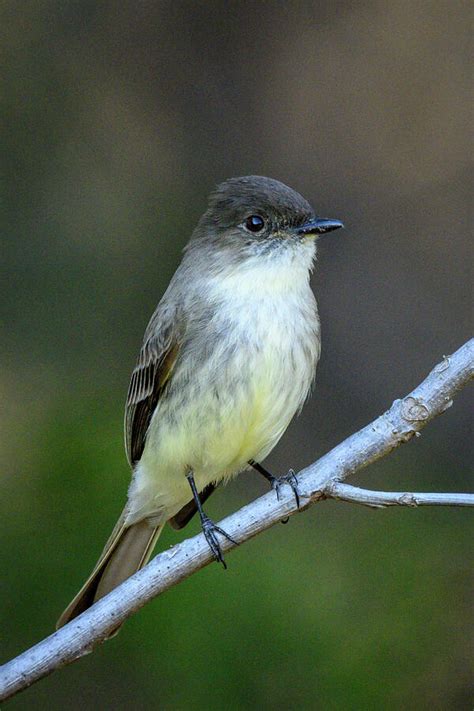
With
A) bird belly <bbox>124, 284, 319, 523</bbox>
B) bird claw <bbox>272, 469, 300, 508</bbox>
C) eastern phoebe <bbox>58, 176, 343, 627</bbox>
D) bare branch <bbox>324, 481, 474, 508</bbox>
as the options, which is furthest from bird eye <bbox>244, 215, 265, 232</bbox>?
bare branch <bbox>324, 481, 474, 508</bbox>

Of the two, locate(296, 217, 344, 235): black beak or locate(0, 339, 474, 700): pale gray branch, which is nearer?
locate(0, 339, 474, 700): pale gray branch

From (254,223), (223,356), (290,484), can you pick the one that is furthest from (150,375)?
(290,484)

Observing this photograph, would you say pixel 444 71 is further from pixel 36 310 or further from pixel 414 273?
pixel 36 310

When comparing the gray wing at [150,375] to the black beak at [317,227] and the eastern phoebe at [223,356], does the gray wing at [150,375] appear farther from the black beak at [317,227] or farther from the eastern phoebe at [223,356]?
the black beak at [317,227]

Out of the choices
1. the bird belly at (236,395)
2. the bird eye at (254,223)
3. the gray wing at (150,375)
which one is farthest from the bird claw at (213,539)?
the bird eye at (254,223)

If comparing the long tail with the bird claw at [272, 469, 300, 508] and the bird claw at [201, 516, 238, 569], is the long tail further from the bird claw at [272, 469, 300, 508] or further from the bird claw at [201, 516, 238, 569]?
the bird claw at [272, 469, 300, 508]

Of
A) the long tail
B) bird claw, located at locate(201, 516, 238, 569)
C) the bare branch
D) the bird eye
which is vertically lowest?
the bare branch
